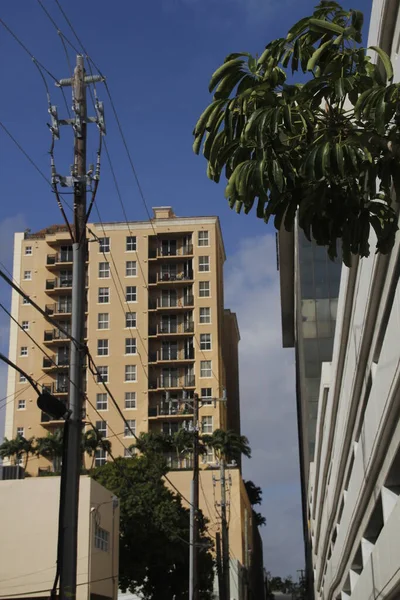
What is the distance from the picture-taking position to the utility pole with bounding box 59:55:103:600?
45.4 ft

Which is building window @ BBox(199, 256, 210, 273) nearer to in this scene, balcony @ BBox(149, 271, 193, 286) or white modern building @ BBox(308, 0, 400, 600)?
balcony @ BBox(149, 271, 193, 286)

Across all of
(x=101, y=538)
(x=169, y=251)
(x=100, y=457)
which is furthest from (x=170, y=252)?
(x=101, y=538)

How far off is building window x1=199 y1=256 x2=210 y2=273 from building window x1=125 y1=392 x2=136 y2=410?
656 inches

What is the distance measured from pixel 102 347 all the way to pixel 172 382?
9.18 m

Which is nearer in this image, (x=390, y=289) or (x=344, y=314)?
(x=390, y=289)

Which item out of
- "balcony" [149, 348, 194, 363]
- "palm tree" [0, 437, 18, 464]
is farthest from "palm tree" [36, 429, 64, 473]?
"balcony" [149, 348, 194, 363]

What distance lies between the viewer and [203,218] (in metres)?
101

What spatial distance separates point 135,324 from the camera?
3878 inches

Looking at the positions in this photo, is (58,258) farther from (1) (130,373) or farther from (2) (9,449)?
(2) (9,449)

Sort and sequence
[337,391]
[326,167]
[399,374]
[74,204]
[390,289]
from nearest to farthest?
[326,167] < [399,374] < [390,289] < [74,204] < [337,391]

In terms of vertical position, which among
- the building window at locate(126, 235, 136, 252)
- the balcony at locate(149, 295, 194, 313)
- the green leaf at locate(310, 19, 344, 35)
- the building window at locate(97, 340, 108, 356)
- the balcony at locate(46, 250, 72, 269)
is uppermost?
the building window at locate(126, 235, 136, 252)

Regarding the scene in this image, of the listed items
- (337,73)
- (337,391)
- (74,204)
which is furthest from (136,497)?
(337,73)

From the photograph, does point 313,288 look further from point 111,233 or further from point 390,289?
point 390,289

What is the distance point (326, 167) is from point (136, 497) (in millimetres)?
57081
